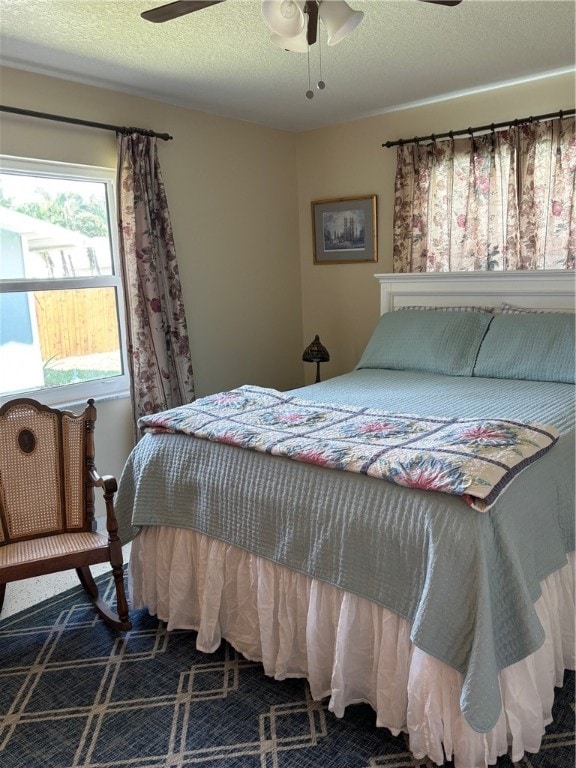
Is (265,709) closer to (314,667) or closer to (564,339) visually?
(314,667)

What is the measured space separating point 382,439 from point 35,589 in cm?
183

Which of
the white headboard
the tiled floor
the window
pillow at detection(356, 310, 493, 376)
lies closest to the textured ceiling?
the window

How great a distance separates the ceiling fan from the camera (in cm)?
183

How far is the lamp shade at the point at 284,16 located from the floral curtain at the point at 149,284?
1.69 m

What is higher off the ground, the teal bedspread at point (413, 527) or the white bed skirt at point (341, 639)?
the teal bedspread at point (413, 527)

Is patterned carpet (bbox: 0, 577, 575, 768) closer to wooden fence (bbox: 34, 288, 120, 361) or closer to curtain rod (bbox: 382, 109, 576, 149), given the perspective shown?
wooden fence (bbox: 34, 288, 120, 361)

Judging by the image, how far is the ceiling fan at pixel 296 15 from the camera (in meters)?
1.83

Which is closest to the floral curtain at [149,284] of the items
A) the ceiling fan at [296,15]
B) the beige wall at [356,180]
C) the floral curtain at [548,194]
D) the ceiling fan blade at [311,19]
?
the beige wall at [356,180]

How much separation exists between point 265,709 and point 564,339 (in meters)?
2.17

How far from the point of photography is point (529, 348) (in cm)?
302

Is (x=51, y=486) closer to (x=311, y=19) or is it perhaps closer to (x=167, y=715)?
(x=167, y=715)

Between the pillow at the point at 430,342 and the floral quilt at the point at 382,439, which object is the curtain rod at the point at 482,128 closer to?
the pillow at the point at 430,342

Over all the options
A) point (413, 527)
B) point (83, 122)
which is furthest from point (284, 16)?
point (83, 122)

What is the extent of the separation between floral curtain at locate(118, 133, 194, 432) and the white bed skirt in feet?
4.21
